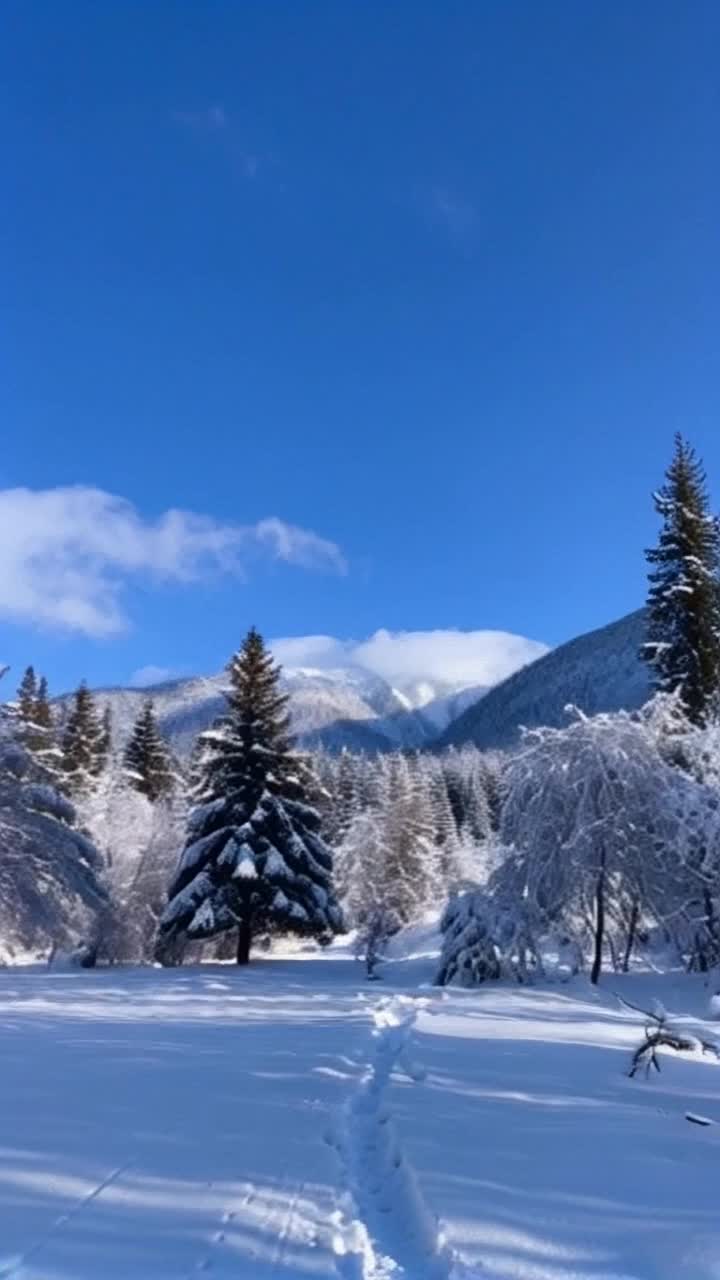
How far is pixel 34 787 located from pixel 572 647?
178083 mm

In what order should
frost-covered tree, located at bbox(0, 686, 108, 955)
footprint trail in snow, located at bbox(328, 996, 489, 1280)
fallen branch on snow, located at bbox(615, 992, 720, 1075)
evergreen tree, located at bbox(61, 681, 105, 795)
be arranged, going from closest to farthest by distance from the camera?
footprint trail in snow, located at bbox(328, 996, 489, 1280) < fallen branch on snow, located at bbox(615, 992, 720, 1075) < frost-covered tree, located at bbox(0, 686, 108, 955) < evergreen tree, located at bbox(61, 681, 105, 795)

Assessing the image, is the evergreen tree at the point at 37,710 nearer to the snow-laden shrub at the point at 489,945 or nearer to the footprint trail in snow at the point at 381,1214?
the snow-laden shrub at the point at 489,945

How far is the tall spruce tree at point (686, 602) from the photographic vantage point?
25156 millimetres

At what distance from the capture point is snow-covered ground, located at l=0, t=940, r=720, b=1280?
3.46 m

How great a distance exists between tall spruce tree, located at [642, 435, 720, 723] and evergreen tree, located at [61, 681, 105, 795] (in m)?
28.7

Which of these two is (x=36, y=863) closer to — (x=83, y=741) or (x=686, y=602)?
(x=686, y=602)

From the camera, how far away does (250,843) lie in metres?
23.8

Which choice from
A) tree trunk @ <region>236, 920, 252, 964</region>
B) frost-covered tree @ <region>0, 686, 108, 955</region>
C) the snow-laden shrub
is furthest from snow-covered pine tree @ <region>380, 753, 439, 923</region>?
frost-covered tree @ <region>0, 686, 108, 955</region>

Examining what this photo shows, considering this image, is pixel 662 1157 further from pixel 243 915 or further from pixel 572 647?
pixel 572 647

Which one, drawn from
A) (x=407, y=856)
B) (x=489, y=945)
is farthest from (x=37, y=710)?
(x=489, y=945)

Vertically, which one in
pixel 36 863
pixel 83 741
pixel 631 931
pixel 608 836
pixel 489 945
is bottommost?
pixel 489 945

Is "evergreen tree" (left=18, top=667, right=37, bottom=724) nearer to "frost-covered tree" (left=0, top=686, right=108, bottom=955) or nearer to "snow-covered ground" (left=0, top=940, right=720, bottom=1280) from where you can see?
"frost-covered tree" (left=0, top=686, right=108, bottom=955)

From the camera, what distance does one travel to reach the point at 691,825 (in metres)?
18.0

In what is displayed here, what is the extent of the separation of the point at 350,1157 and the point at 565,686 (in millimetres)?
174324
